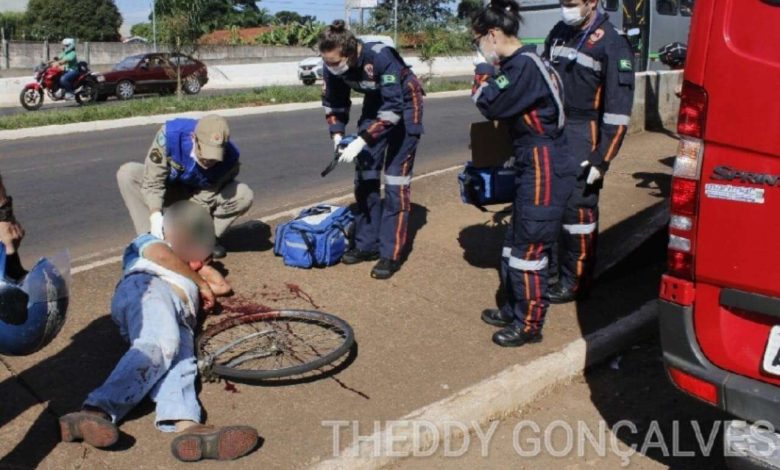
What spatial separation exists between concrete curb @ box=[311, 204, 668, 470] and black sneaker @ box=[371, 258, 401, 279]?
60.3 inches

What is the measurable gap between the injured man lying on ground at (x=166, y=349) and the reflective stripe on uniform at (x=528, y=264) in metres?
1.75

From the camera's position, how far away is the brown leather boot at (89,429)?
3.42 meters

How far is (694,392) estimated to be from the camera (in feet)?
10.3

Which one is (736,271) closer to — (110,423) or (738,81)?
(738,81)

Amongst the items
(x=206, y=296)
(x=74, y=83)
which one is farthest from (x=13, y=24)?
(x=206, y=296)

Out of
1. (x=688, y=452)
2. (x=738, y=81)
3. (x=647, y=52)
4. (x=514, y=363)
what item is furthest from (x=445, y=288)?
(x=647, y=52)

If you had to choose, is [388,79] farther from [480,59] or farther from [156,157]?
[156,157]

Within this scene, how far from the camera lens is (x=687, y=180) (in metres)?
3.10

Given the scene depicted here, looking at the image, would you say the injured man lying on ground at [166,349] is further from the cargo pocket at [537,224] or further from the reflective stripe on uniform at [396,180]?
the cargo pocket at [537,224]

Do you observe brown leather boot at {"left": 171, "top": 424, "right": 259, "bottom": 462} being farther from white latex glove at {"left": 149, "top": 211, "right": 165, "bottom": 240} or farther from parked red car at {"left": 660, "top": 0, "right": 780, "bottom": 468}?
parked red car at {"left": 660, "top": 0, "right": 780, "bottom": 468}

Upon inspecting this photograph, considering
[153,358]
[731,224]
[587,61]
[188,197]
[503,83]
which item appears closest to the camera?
[731,224]

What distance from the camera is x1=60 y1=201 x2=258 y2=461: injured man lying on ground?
3.44 meters

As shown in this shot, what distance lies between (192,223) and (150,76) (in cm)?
2250

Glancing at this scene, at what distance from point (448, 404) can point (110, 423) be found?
1.51 metres
